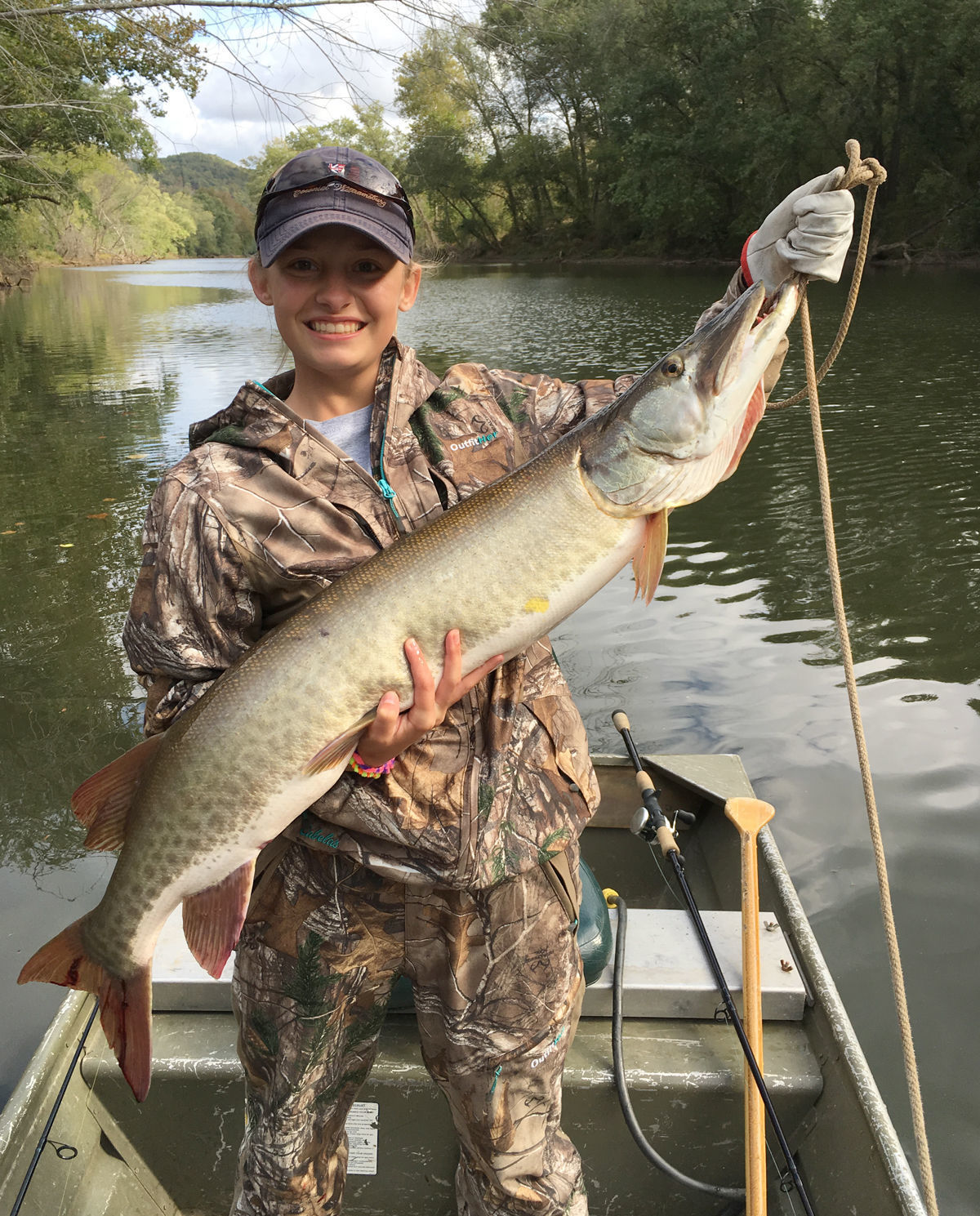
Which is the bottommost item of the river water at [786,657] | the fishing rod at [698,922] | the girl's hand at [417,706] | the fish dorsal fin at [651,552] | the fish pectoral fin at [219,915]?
the river water at [786,657]

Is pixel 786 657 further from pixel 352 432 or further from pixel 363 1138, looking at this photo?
pixel 352 432

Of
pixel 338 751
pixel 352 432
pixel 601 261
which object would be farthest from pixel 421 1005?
pixel 601 261

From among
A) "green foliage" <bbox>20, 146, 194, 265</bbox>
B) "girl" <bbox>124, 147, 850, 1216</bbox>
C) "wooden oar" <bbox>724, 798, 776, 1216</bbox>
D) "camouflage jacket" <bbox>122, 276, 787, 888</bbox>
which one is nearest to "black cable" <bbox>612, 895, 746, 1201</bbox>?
"wooden oar" <bbox>724, 798, 776, 1216</bbox>

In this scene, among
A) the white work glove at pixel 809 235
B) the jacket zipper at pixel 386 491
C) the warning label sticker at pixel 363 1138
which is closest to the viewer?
the white work glove at pixel 809 235

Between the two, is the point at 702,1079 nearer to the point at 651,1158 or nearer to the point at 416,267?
the point at 651,1158

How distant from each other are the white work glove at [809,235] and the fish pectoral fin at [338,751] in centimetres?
122

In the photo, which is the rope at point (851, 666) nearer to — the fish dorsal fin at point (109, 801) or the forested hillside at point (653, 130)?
the fish dorsal fin at point (109, 801)

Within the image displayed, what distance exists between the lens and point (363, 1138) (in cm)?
256

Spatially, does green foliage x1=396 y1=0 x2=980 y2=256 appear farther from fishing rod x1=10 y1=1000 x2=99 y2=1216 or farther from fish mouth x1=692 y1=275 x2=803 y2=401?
fishing rod x1=10 y1=1000 x2=99 y2=1216

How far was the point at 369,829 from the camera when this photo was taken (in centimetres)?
191

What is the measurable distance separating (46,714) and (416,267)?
524 cm

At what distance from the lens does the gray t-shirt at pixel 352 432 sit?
2104 mm

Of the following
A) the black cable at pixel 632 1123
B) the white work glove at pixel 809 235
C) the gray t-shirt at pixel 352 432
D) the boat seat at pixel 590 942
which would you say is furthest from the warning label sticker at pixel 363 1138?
the white work glove at pixel 809 235

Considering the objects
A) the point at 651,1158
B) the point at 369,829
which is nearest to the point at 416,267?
the point at 369,829
